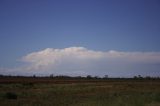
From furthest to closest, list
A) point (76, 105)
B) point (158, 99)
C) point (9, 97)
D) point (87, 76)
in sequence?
point (87, 76), point (9, 97), point (158, 99), point (76, 105)

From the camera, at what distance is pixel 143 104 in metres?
22.9

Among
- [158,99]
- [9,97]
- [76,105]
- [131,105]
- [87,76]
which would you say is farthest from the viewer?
[87,76]

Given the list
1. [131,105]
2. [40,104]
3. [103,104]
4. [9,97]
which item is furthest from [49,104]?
[9,97]

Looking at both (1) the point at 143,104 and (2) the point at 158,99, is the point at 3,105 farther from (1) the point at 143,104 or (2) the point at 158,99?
(2) the point at 158,99

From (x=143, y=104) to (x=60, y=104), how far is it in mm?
6265

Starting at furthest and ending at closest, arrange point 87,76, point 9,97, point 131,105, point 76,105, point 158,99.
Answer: point 87,76
point 9,97
point 158,99
point 76,105
point 131,105

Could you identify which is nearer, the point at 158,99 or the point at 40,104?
the point at 40,104

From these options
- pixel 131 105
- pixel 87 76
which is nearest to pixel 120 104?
pixel 131 105

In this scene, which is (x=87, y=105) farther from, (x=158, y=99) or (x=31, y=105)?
(x=158, y=99)

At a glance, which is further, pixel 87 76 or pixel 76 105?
pixel 87 76

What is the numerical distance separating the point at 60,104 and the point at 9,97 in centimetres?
923

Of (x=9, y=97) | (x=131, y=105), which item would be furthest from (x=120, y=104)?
(x=9, y=97)

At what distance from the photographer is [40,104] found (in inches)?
977

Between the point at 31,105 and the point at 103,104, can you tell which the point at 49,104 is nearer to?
the point at 31,105
